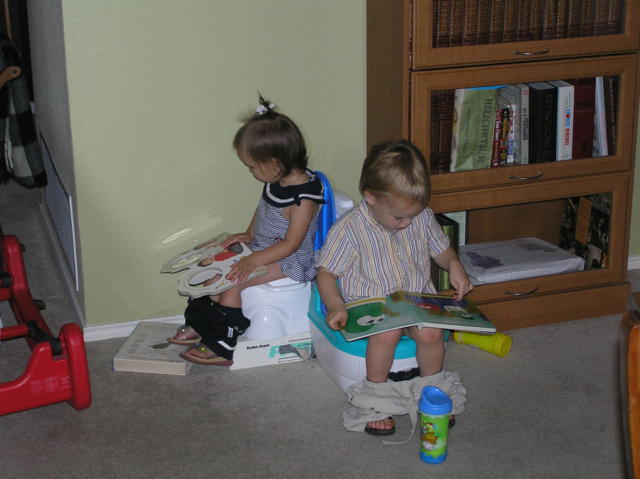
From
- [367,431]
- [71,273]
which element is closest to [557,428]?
[367,431]

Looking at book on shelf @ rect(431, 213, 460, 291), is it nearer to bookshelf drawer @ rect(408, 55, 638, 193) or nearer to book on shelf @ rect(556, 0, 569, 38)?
bookshelf drawer @ rect(408, 55, 638, 193)

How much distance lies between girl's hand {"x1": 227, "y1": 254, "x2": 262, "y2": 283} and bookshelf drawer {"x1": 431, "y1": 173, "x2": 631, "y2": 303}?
55 centimetres

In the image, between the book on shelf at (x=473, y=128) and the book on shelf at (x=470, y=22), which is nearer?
the book on shelf at (x=470, y=22)

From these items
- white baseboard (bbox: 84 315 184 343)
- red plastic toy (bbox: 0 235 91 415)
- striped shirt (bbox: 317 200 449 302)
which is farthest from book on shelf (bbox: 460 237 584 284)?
red plastic toy (bbox: 0 235 91 415)

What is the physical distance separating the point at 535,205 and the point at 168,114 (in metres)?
1.29

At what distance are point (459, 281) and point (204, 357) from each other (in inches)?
29.8

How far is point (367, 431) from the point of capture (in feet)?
6.92

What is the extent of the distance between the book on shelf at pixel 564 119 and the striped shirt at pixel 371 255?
587 mm

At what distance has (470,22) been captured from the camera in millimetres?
2340

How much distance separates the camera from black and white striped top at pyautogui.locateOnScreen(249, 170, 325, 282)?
237 centimetres

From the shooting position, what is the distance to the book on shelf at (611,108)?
2.54 m

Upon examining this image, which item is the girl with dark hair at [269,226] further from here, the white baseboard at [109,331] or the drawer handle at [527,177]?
the drawer handle at [527,177]

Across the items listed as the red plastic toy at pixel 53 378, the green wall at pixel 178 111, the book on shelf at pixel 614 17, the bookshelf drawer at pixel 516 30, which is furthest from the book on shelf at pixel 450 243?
the red plastic toy at pixel 53 378

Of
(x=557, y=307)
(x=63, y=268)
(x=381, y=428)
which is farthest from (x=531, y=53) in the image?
(x=63, y=268)
